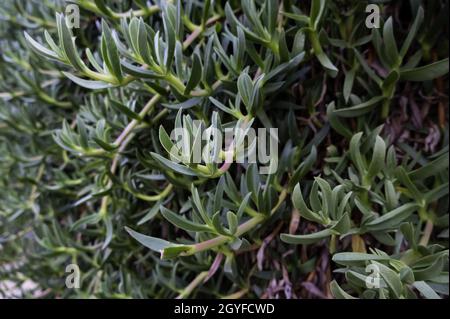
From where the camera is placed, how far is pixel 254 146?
0.37 meters

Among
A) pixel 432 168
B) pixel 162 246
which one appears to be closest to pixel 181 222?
pixel 162 246

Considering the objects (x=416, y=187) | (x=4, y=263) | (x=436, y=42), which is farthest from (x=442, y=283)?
(x=4, y=263)

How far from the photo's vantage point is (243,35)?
0.38m

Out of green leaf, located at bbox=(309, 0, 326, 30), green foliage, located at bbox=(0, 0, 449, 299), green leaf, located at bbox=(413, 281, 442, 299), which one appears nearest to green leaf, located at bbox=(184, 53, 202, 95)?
green foliage, located at bbox=(0, 0, 449, 299)

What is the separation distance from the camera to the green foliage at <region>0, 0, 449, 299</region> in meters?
0.35

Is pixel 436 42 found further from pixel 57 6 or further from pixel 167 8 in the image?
pixel 57 6

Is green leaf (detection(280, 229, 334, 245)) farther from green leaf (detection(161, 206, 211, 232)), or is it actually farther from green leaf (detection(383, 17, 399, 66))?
green leaf (detection(383, 17, 399, 66))

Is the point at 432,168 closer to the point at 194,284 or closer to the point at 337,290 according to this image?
the point at 337,290

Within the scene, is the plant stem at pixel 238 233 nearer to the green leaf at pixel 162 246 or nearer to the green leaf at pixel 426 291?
Result: the green leaf at pixel 162 246

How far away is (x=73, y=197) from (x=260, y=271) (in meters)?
0.29

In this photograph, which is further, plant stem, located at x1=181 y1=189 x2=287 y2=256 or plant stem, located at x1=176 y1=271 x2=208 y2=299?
plant stem, located at x1=176 y1=271 x2=208 y2=299

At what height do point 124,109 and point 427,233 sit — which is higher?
point 124,109

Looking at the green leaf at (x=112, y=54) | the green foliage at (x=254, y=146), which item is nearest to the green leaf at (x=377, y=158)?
the green foliage at (x=254, y=146)
